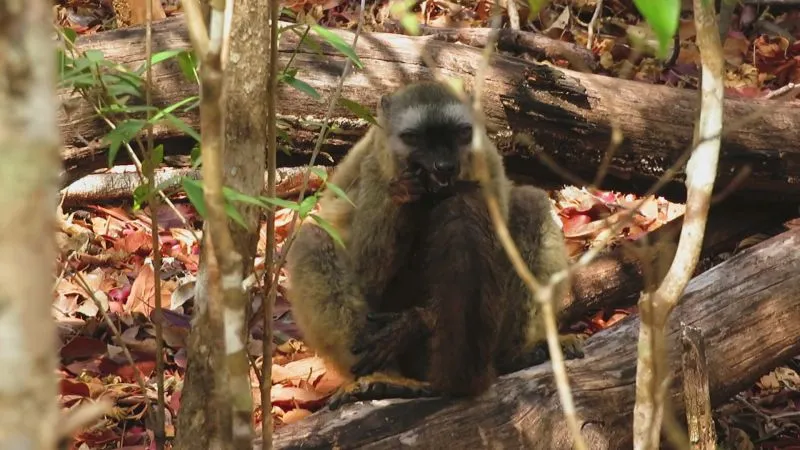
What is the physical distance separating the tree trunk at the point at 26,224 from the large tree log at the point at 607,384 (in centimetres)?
269

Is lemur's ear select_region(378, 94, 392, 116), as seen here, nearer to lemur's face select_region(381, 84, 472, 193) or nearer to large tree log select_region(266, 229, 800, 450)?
lemur's face select_region(381, 84, 472, 193)

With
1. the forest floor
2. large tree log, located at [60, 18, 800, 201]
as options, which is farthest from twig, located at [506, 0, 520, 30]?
large tree log, located at [60, 18, 800, 201]

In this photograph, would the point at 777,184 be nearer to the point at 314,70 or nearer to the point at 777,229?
the point at 777,229

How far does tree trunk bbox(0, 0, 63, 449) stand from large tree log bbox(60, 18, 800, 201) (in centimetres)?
440

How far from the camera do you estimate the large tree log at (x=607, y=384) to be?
422cm

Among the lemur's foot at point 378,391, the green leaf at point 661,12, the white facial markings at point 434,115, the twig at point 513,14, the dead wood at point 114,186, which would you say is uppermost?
the green leaf at point 661,12

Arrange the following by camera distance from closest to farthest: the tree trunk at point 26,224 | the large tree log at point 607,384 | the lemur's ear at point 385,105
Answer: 1. the tree trunk at point 26,224
2. the large tree log at point 607,384
3. the lemur's ear at point 385,105

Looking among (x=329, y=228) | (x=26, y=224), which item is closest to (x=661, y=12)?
(x=26, y=224)

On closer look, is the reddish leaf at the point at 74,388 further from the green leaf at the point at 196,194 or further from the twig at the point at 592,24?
the twig at the point at 592,24

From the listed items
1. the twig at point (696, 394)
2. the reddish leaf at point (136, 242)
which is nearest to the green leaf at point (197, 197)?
the twig at point (696, 394)

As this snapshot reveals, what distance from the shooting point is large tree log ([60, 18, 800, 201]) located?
Result: 5.92m

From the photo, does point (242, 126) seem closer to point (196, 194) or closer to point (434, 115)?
point (196, 194)

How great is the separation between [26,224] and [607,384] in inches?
149

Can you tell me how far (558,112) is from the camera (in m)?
6.10
